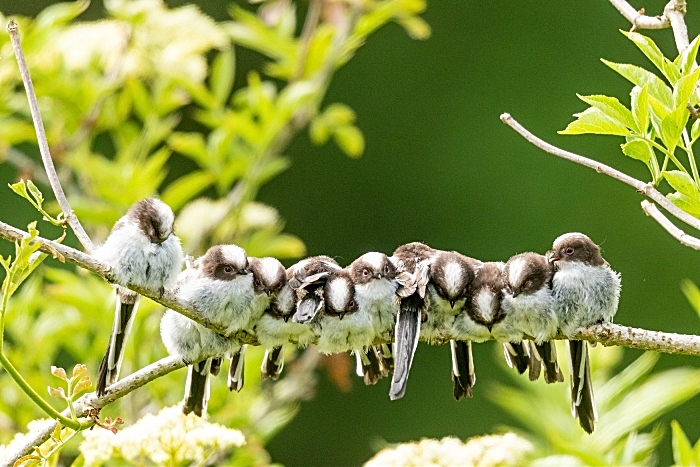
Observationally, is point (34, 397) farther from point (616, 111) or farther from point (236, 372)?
point (616, 111)

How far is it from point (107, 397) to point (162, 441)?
0.33 m

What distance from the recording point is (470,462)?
10.7 feet

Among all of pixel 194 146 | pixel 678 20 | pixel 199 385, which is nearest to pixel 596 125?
pixel 678 20

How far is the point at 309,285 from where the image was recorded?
3.23m

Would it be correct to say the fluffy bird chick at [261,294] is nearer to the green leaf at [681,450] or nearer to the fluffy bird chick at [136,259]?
the fluffy bird chick at [136,259]

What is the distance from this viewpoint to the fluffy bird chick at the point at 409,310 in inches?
108

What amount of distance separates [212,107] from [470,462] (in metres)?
2.39

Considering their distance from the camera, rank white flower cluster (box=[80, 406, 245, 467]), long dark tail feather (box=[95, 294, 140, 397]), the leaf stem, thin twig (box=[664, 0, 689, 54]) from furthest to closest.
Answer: long dark tail feather (box=[95, 294, 140, 397])
white flower cluster (box=[80, 406, 245, 467])
thin twig (box=[664, 0, 689, 54])
the leaf stem

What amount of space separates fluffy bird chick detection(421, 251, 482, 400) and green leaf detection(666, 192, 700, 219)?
86 cm

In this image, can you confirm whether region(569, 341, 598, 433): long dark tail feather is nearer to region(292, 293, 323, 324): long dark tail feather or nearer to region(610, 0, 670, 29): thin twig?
region(292, 293, 323, 324): long dark tail feather

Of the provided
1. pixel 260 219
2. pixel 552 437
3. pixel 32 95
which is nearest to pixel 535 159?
pixel 260 219

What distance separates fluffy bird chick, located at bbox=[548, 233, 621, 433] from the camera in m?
3.16

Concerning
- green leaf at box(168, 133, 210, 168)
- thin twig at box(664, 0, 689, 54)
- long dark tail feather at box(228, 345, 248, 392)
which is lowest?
long dark tail feather at box(228, 345, 248, 392)

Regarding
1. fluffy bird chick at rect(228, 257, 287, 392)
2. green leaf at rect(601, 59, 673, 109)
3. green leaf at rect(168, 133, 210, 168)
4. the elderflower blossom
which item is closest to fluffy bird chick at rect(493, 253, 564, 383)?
the elderflower blossom
